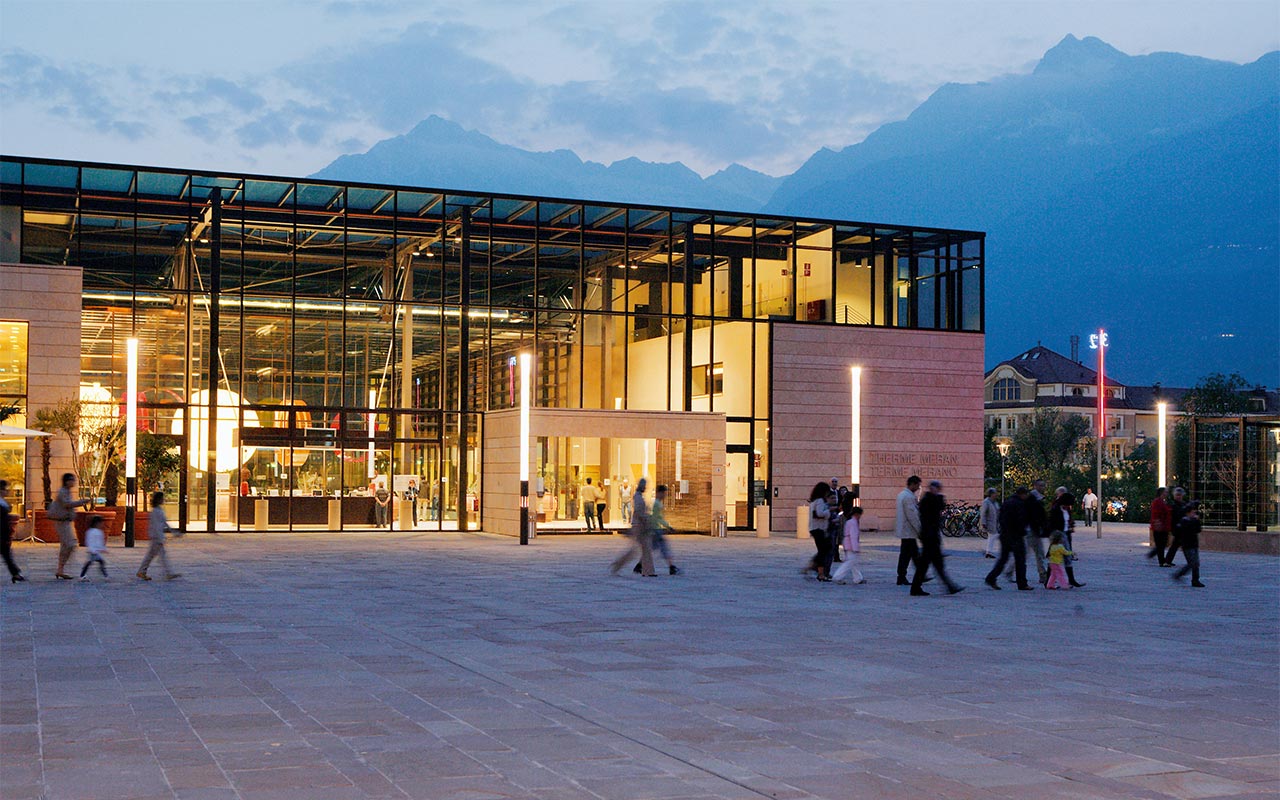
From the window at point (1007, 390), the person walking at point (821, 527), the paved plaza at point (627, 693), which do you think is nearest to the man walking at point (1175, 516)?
the paved plaza at point (627, 693)

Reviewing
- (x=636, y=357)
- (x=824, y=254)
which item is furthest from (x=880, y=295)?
(x=636, y=357)

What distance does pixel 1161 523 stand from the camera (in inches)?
1059

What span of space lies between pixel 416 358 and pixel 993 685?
98.3 ft

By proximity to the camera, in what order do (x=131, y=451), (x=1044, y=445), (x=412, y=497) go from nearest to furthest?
(x=131, y=451) < (x=412, y=497) < (x=1044, y=445)

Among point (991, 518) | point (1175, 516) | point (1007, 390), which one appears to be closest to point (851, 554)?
point (991, 518)

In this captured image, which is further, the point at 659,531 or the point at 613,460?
the point at 613,460

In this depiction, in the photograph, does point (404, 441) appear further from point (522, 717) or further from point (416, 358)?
point (522, 717)

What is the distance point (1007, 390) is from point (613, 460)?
288 feet

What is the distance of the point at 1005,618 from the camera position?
16.0 metres

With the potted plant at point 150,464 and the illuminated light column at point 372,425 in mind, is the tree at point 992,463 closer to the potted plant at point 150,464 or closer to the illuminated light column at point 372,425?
the illuminated light column at point 372,425

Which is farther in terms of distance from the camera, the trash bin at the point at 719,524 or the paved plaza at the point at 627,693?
the trash bin at the point at 719,524

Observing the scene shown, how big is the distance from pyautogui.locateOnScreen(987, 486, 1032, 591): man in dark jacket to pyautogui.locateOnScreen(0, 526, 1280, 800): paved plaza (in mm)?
854

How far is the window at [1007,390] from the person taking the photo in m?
117

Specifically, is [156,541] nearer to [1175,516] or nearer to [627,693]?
[627,693]
